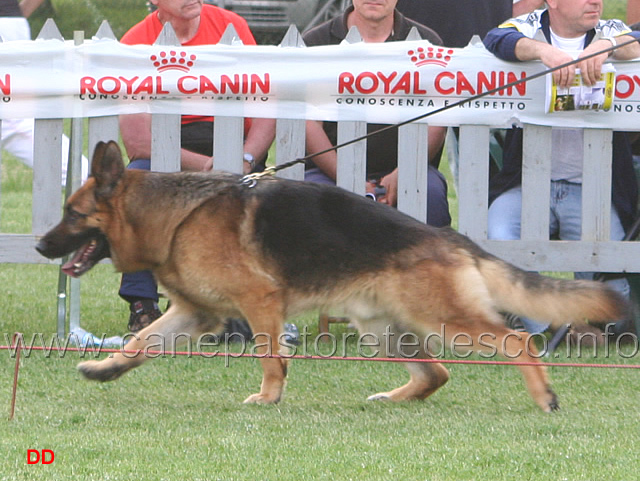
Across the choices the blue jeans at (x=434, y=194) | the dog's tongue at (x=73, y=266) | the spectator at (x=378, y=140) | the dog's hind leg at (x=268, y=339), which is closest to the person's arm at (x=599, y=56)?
the spectator at (x=378, y=140)

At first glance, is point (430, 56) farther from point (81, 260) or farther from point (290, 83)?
point (81, 260)

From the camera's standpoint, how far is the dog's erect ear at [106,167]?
4.89 m

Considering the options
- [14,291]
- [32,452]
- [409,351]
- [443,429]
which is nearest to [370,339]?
[409,351]

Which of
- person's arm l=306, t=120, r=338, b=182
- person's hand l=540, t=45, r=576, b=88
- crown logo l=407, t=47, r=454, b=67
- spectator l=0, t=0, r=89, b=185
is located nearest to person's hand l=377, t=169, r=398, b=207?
person's arm l=306, t=120, r=338, b=182

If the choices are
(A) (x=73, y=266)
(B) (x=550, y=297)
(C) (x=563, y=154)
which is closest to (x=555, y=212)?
(C) (x=563, y=154)

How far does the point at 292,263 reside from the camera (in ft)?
16.2

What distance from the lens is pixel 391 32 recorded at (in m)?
6.77

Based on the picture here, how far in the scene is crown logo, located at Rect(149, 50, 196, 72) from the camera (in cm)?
612

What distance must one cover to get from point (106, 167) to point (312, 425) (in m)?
1.52

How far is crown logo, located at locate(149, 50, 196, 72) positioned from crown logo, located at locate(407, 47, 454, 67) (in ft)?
4.17

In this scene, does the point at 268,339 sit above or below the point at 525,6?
below

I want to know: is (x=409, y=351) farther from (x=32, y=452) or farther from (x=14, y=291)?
(x=14, y=291)

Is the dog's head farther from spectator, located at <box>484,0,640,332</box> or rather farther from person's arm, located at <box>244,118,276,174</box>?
spectator, located at <box>484,0,640,332</box>

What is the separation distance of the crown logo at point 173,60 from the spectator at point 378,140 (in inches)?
31.2
